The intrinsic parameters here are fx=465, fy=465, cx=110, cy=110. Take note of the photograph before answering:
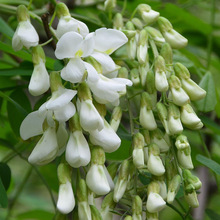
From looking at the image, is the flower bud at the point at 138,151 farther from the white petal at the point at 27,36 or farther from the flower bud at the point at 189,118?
the white petal at the point at 27,36

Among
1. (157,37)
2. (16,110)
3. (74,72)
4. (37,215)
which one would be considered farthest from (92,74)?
(37,215)

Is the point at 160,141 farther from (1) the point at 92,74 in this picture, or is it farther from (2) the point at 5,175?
(2) the point at 5,175

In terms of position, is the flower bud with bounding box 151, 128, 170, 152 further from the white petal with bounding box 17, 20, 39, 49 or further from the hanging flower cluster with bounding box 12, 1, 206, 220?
the white petal with bounding box 17, 20, 39, 49

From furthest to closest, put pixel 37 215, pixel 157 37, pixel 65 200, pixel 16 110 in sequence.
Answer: pixel 37 215 < pixel 16 110 < pixel 157 37 < pixel 65 200

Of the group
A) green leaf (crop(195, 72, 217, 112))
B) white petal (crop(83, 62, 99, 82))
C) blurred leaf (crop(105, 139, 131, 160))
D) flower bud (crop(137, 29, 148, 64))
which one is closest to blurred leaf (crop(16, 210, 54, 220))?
blurred leaf (crop(105, 139, 131, 160))

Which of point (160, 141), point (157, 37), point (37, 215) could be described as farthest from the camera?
point (37, 215)

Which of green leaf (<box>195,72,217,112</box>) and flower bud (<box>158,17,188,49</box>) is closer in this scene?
flower bud (<box>158,17,188,49</box>)

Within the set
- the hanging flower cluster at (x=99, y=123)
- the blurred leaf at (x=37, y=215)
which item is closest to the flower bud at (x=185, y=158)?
the hanging flower cluster at (x=99, y=123)
